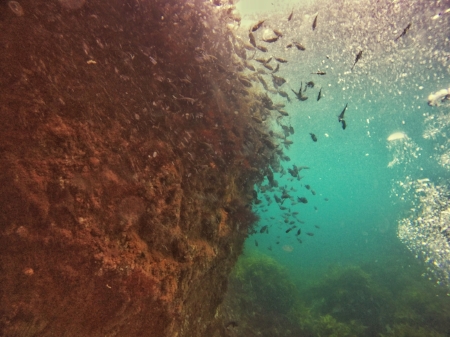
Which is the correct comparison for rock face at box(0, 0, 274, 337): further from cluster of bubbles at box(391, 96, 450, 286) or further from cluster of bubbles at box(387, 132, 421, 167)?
cluster of bubbles at box(387, 132, 421, 167)

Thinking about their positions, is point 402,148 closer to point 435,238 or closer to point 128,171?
point 435,238

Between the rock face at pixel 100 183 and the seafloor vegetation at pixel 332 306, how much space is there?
5.47m

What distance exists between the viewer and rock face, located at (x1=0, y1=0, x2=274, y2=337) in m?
2.52

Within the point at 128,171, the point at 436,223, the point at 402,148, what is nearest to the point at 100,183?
the point at 128,171

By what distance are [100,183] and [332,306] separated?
17.3 metres

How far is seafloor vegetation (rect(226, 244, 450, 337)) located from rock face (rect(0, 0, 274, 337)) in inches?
215

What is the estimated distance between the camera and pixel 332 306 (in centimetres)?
1500

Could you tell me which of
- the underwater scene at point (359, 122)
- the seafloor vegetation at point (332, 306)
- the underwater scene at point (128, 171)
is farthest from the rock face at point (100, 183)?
the seafloor vegetation at point (332, 306)

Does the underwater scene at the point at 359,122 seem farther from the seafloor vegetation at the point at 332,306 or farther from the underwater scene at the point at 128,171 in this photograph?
the underwater scene at the point at 128,171

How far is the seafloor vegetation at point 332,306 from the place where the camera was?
10.2 metres

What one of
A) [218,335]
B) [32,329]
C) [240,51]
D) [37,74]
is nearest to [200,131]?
[37,74]

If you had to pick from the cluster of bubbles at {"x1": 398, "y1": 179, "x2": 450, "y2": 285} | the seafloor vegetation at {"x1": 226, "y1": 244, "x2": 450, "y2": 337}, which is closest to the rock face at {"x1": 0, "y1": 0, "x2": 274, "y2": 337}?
the seafloor vegetation at {"x1": 226, "y1": 244, "x2": 450, "y2": 337}

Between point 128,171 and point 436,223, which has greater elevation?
point 436,223

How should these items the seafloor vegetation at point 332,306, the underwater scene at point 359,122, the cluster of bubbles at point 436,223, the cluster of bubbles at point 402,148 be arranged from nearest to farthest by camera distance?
the seafloor vegetation at point 332,306, the underwater scene at point 359,122, the cluster of bubbles at point 436,223, the cluster of bubbles at point 402,148
